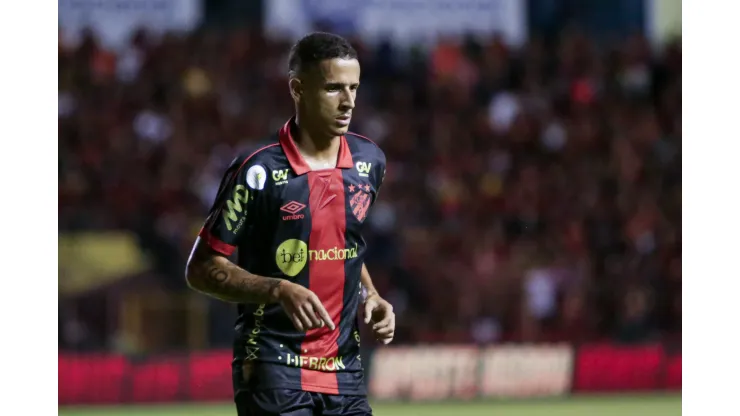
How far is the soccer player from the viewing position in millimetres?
4184

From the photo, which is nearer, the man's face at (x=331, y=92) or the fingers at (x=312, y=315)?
the fingers at (x=312, y=315)

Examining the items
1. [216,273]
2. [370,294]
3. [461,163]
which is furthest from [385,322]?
[461,163]

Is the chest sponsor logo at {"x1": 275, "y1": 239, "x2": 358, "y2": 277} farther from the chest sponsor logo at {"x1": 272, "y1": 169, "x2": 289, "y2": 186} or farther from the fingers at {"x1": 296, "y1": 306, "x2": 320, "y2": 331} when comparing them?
the fingers at {"x1": 296, "y1": 306, "x2": 320, "y2": 331}

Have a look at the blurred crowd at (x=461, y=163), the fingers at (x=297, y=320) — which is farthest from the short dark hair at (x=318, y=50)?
the blurred crowd at (x=461, y=163)

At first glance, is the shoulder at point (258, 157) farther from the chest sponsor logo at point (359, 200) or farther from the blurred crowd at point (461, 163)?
the blurred crowd at point (461, 163)

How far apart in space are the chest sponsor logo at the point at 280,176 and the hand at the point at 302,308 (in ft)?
1.56

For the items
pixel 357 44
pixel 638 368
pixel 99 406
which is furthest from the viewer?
pixel 357 44

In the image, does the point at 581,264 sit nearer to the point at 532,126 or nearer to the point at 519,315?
the point at 519,315

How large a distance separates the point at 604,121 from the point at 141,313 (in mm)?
5966

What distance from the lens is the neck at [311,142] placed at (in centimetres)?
436

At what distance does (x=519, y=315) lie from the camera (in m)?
11.9

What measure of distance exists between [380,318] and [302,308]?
0.54 metres
